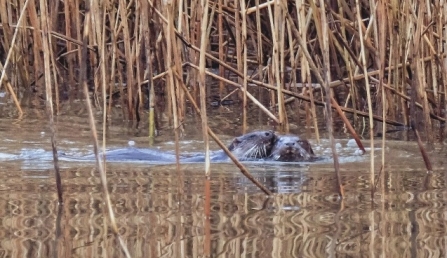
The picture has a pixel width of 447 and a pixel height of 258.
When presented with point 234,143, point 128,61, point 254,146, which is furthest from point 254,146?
point 128,61

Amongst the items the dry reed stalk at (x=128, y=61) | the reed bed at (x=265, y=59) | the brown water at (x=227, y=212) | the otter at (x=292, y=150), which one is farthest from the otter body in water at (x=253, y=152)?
the dry reed stalk at (x=128, y=61)

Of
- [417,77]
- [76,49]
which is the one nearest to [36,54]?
[76,49]

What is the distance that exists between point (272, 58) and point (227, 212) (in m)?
1.99

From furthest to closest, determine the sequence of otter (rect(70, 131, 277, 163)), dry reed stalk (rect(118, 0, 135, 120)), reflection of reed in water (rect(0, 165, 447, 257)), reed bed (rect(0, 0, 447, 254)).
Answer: dry reed stalk (rect(118, 0, 135, 120)) < otter (rect(70, 131, 277, 163)) < reed bed (rect(0, 0, 447, 254)) < reflection of reed in water (rect(0, 165, 447, 257))

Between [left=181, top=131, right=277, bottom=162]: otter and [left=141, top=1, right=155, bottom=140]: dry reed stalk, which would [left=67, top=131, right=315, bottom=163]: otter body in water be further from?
[left=141, top=1, right=155, bottom=140]: dry reed stalk

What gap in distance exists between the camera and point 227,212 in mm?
2518

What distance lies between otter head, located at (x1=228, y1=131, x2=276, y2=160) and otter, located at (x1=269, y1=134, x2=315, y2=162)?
0.27 feet

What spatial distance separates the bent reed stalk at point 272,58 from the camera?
3.33m

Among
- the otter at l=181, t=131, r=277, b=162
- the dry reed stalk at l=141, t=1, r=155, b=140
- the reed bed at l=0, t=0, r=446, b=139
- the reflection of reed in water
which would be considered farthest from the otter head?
the reflection of reed in water

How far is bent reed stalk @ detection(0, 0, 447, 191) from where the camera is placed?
3326 mm

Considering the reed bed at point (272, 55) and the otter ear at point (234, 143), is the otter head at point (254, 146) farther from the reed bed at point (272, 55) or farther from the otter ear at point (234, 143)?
the reed bed at point (272, 55)

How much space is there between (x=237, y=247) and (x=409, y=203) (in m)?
0.81

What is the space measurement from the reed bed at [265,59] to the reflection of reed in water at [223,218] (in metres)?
0.20

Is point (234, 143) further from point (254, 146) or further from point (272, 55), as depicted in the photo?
point (272, 55)
